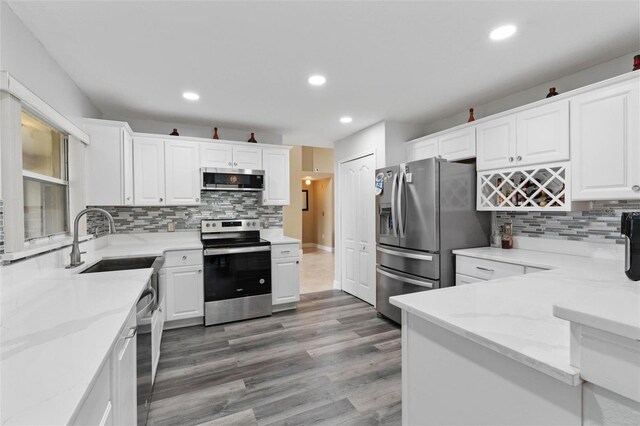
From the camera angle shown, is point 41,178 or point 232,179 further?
point 232,179

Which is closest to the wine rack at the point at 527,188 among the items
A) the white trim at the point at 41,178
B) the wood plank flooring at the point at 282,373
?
the wood plank flooring at the point at 282,373

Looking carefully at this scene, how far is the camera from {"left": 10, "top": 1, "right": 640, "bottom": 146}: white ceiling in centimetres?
171

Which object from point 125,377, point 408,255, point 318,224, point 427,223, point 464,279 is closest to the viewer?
point 125,377

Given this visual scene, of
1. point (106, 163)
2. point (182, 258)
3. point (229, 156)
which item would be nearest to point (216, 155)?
point (229, 156)

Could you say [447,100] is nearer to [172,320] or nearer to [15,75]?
[15,75]

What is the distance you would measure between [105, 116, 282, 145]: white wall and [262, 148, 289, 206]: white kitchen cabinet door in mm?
415

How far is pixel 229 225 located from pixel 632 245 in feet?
11.9

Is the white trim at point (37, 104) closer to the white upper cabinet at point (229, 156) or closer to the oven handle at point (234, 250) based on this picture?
the white upper cabinet at point (229, 156)

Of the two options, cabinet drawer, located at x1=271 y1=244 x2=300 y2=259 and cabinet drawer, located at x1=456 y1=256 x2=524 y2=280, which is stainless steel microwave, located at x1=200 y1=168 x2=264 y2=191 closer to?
cabinet drawer, located at x1=271 y1=244 x2=300 y2=259

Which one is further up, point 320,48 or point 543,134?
point 320,48

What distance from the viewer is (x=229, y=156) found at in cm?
379

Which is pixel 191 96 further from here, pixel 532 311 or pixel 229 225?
pixel 532 311

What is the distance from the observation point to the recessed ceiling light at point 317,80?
8.29ft

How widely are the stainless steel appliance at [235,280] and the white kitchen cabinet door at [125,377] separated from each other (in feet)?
6.02
